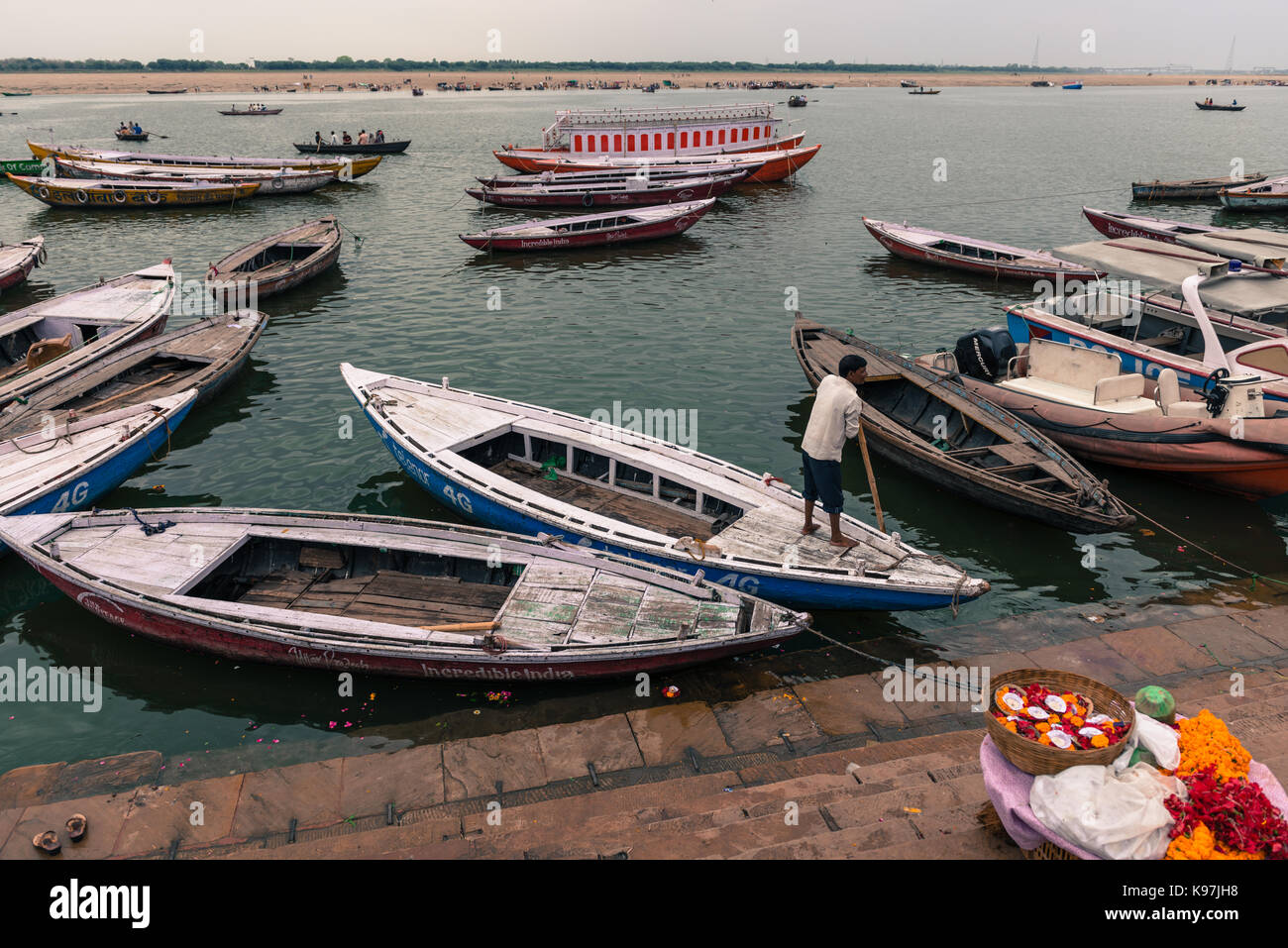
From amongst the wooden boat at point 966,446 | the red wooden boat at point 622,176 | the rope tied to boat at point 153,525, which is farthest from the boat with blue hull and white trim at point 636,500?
the red wooden boat at point 622,176

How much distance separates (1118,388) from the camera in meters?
15.7

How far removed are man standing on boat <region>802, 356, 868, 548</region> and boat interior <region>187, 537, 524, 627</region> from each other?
183 inches

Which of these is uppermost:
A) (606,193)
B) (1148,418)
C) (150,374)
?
(606,193)

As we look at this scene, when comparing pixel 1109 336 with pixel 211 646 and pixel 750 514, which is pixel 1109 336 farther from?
pixel 211 646

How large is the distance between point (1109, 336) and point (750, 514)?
1088 centimetres

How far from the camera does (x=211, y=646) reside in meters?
10.9

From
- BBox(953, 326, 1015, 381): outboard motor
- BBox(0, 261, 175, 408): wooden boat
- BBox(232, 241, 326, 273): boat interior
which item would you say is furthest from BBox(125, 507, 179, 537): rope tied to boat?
BBox(232, 241, 326, 273): boat interior

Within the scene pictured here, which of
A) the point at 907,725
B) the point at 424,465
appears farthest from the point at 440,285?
the point at 907,725

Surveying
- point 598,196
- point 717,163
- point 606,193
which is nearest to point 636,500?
point 606,193

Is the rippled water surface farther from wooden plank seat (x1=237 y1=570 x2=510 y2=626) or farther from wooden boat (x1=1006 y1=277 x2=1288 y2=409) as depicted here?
wooden boat (x1=1006 y1=277 x2=1288 y2=409)

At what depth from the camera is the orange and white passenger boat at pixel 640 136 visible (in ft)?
172

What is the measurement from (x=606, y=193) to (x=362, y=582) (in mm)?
34013

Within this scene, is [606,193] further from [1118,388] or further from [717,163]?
[1118,388]

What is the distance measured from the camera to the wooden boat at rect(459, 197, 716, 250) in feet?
110
